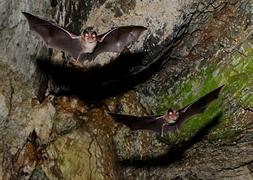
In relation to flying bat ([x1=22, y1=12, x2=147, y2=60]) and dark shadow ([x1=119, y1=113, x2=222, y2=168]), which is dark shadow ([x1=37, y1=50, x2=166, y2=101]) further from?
dark shadow ([x1=119, y1=113, x2=222, y2=168])

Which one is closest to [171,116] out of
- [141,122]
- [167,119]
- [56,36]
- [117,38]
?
[167,119]

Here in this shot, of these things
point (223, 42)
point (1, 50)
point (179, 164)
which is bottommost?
point (179, 164)

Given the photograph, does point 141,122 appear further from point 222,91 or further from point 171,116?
point 222,91

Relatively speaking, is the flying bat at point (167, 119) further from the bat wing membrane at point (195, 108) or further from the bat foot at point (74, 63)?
the bat foot at point (74, 63)

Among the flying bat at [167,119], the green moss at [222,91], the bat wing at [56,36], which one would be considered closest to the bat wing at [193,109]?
the flying bat at [167,119]

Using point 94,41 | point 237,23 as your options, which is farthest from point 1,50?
point 237,23

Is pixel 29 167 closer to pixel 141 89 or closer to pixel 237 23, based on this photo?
pixel 141 89
